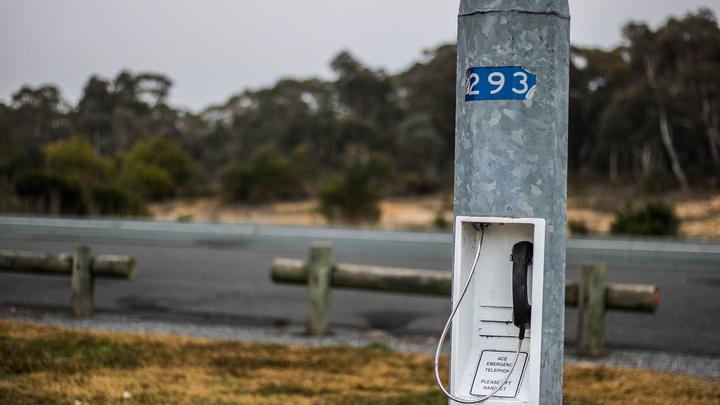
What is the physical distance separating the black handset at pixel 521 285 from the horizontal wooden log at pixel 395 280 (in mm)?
4694

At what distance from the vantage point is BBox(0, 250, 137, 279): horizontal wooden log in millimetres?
8547

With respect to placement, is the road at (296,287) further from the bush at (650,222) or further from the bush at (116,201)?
the bush at (116,201)

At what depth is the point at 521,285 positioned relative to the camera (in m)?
2.79

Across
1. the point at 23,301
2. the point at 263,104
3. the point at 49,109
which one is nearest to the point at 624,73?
the point at 263,104

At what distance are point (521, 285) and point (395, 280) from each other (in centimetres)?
521

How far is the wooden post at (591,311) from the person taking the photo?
23.7 ft

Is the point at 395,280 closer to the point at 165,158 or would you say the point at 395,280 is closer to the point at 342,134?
the point at 165,158

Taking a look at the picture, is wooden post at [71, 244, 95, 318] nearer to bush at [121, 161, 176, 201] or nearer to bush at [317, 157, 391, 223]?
bush at [317, 157, 391, 223]

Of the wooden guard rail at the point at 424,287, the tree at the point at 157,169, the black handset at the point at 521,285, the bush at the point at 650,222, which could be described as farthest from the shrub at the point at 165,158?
the black handset at the point at 521,285

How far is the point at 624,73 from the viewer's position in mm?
42562

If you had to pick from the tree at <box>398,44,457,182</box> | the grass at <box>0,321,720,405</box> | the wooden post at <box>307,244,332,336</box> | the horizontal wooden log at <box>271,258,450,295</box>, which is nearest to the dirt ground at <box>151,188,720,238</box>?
the tree at <box>398,44,457,182</box>

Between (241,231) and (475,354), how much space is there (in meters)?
21.9

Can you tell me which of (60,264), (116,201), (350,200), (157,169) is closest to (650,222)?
(350,200)

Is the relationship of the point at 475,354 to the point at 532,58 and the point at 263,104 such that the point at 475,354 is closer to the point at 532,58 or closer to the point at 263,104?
the point at 532,58
